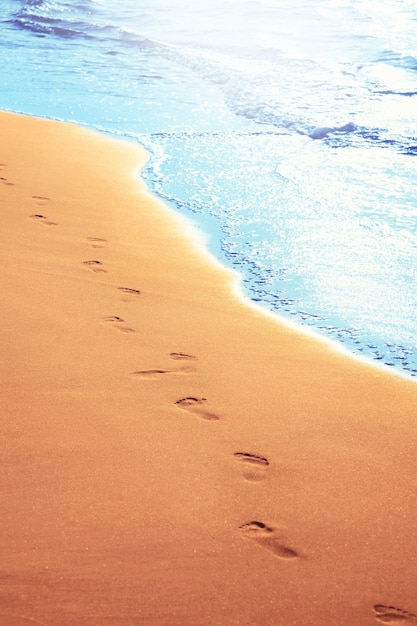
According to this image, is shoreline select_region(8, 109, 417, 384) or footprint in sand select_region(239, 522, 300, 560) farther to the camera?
shoreline select_region(8, 109, 417, 384)

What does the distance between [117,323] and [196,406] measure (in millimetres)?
962

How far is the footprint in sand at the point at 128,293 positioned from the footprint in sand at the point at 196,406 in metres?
1.22

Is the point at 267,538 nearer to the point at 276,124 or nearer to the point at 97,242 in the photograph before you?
the point at 97,242

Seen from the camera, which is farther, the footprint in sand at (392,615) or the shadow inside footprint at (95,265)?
the shadow inside footprint at (95,265)

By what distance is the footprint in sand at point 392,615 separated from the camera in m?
2.38

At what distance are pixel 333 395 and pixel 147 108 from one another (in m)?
7.73

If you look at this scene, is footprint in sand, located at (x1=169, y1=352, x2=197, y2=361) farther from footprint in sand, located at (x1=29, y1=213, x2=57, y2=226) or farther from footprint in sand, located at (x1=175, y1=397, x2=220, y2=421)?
footprint in sand, located at (x1=29, y1=213, x2=57, y2=226)

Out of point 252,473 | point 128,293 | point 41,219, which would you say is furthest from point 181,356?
point 41,219

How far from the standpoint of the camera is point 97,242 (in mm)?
5348

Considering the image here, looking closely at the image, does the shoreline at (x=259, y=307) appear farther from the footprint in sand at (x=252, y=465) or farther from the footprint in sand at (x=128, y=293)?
the footprint in sand at (x=252, y=465)

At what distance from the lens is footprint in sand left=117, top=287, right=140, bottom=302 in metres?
4.45

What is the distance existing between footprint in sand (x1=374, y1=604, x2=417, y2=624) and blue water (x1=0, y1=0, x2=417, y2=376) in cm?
176

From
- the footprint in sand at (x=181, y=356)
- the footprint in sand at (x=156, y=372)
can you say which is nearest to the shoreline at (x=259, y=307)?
the footprint in sand at (x=181, y=356)

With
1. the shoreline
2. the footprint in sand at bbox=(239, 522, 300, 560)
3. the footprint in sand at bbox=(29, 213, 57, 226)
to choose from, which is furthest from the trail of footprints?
the footprint in sand at bbox=(29, 213, 57, 226)
